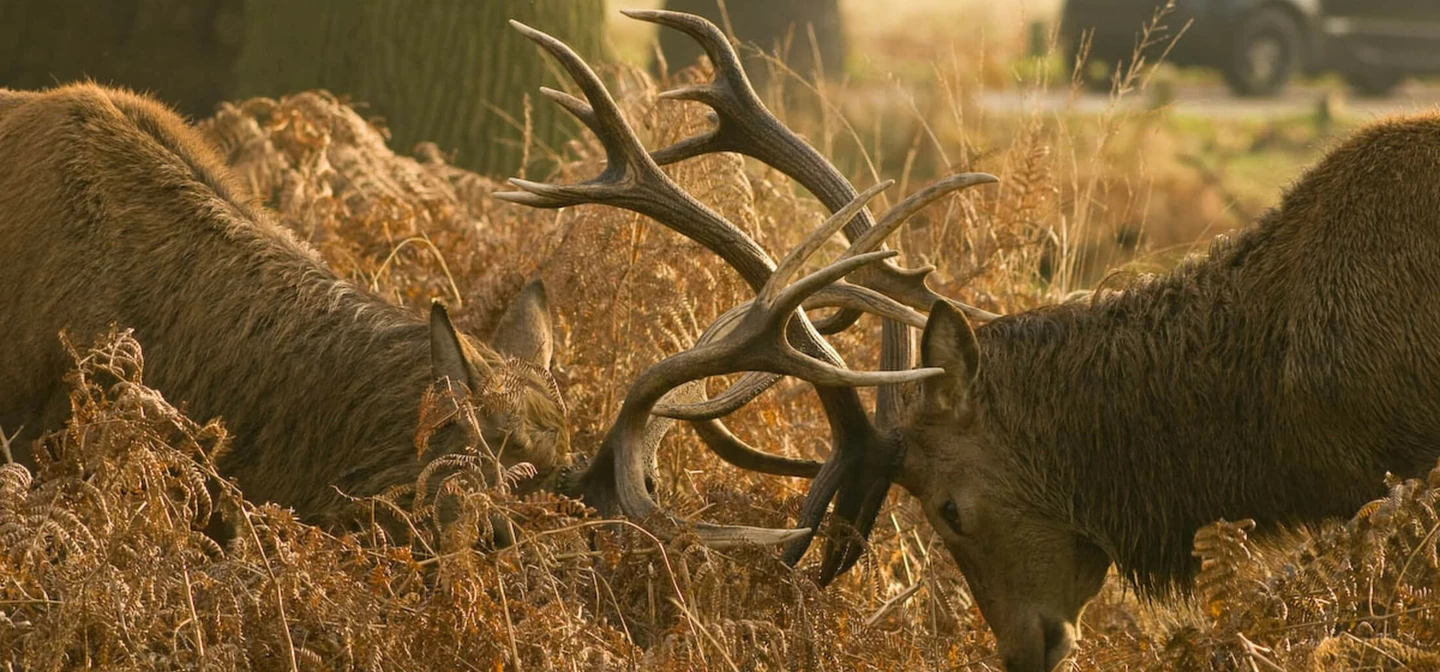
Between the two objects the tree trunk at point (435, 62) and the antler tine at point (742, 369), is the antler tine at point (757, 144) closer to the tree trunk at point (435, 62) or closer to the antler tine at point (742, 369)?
the antler tine at point (742, 369)

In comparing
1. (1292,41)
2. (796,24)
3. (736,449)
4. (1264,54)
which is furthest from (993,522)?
(1292,41)

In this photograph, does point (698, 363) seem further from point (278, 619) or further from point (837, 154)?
point (837, 154)

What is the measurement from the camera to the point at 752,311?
4758 millimetres

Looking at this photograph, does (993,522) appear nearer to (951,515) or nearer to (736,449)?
(951,515)

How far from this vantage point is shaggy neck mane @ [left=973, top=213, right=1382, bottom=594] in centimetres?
495

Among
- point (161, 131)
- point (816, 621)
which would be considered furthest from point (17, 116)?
point (816, 621)

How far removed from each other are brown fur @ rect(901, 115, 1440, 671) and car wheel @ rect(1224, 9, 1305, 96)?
65.2 feet

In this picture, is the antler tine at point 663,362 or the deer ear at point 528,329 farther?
the deer ear at point 528,329

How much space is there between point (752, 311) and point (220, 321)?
173 cm

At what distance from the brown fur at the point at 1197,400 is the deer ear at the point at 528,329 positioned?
47.3 inches

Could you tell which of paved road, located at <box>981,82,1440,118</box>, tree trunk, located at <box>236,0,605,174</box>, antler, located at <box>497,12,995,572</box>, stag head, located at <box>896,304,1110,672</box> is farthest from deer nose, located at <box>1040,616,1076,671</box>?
paved road, located at <box>981,82,1440,118</box>

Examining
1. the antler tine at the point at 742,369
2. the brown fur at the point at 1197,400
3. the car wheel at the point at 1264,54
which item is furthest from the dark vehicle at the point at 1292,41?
the antler tine at the point at 742,369

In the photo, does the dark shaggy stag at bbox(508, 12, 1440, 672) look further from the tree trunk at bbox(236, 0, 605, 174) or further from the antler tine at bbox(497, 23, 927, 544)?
the tree trunk at bbox(236, 0, 605, 174)

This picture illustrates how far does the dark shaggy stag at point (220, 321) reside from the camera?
500 cm
